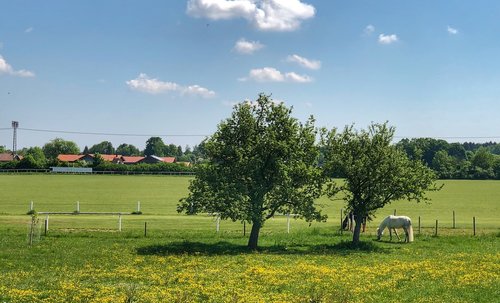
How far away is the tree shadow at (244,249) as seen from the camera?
88.1ft

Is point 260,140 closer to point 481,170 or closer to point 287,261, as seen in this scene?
point 287,261

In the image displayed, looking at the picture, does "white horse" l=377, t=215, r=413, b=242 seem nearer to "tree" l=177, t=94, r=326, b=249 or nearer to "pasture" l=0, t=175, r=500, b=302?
"pasture" l=0, t=175, r=500, b=302

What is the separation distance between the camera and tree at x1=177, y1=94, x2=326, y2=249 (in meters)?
28.3

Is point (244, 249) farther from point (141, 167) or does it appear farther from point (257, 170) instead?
point (141, 167)

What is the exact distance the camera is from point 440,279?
19.5 m

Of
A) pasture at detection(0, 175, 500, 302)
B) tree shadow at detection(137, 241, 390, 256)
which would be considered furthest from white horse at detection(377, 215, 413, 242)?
tree shadow at detection(137, 241, 390, 256)

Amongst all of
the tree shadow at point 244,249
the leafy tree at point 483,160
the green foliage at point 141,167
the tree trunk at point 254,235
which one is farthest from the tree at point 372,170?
the leafy tree at point 483,160

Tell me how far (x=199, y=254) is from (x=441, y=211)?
133 feet

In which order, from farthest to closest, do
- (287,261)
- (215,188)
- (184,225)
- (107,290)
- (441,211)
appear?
(441,211) < (184,225) < (215,188) < (287,261) < (107,290)

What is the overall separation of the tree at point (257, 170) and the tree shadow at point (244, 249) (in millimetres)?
1348

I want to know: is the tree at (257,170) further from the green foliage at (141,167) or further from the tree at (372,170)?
the green foliage at (141,167)

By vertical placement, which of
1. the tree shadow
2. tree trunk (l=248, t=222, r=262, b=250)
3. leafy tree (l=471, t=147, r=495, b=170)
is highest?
leafy tree (l=471, t=147, r=495, b=170)

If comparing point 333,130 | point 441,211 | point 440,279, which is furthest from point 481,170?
point 440,279

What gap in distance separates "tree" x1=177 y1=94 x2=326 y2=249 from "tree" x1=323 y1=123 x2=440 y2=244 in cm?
233
